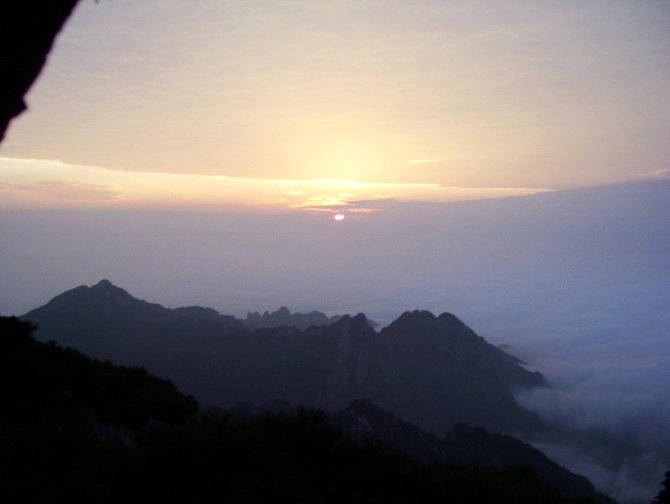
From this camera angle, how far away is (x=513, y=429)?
2987 inches

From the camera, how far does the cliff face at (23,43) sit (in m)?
2.59

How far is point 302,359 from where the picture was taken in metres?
75.4

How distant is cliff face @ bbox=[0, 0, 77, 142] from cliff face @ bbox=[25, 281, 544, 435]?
67.1 meters

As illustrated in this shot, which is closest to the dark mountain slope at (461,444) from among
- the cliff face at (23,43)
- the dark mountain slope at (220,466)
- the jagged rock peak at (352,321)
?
the dark mountain slope at (220,466)

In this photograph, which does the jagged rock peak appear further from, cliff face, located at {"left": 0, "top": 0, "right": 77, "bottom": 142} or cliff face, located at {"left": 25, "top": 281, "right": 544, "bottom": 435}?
cliff face, located at {"left": 0, "top": 0, "right": 77, "bottom": 142}

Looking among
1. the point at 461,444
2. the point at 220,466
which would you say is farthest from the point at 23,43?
the point at 461,444

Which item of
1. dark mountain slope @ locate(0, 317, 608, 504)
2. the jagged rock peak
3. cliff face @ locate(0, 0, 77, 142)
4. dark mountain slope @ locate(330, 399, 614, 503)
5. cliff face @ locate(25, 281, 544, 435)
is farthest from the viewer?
the jagged rock peak

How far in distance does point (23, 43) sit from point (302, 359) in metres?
75.5

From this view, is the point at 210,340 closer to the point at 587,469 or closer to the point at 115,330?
the point at 115,330

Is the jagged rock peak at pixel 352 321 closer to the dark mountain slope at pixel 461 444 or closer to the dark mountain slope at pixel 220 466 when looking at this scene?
the dark mountain slope at pixel 461 444

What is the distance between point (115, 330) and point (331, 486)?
270ft

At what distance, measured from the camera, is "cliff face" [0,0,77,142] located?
2.59 metres

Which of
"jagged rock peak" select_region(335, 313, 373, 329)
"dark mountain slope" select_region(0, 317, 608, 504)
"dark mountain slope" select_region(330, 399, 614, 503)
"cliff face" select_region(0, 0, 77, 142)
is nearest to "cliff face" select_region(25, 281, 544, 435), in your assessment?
"jagged rock peak" select_region(335, 313, 373, 329)

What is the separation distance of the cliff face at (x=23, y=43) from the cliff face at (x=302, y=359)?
6710cm
